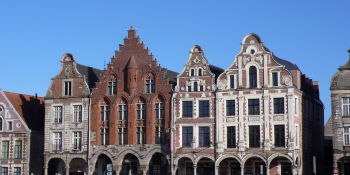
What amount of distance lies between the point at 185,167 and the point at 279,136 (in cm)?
999

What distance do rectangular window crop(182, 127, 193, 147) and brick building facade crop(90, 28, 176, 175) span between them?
1.53 meters

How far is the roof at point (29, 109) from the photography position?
6412cm

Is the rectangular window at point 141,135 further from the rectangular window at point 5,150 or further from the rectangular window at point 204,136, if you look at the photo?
the rectangular window at point 5,150

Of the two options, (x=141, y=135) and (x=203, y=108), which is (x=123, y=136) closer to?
(x=141, y=135)

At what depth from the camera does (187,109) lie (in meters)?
55.9

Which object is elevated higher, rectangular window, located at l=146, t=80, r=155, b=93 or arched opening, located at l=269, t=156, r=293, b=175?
rectangular window, located at l=146, t=80, r=155, b=93

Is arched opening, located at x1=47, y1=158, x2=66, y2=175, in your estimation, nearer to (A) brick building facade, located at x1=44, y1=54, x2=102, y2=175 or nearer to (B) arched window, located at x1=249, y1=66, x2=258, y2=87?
(A) brick building facade, located at x1=44, y1=54, x2=102, y2=175

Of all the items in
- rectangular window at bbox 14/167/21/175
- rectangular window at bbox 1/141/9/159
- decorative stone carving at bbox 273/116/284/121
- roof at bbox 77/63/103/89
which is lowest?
rectangular window at bbox 14/167/21/175

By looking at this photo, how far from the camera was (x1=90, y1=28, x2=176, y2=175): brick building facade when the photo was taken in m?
56.8

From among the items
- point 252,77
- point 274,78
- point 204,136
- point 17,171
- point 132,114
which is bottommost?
point 17,171

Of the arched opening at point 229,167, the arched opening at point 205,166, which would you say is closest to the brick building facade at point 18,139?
the arched opening at point 205,166

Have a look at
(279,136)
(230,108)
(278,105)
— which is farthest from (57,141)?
(278,105)

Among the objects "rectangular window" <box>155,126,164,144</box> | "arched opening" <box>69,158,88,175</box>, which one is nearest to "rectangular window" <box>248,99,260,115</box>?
"rectangular window" <box>155,126,164,144</box>

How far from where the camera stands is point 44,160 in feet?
198
